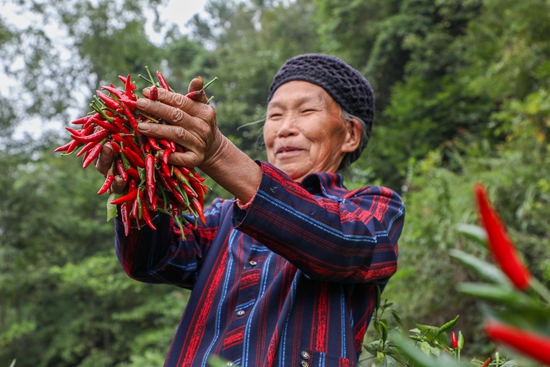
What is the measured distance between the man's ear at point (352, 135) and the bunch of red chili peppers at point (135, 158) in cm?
77

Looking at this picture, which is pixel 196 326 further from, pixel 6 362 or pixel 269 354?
pixel 6 362

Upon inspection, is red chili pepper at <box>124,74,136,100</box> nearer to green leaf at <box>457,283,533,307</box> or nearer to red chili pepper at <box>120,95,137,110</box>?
red chili pepper at <box>120,95,137,110</box>

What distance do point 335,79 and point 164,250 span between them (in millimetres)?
825

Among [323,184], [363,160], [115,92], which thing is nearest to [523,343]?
[115,92]

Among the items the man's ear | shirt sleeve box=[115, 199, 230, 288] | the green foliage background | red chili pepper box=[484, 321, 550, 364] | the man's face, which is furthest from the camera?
the green foliage background

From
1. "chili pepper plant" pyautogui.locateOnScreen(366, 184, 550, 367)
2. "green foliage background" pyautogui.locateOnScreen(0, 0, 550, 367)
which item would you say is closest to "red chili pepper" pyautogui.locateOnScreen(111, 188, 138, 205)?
"chili pepper plant" pyautogui.locateOnScreen(366, 184, 550, 367)

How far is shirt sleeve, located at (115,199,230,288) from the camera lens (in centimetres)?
147

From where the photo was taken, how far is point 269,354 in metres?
1.24

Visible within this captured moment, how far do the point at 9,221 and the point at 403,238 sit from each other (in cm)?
806

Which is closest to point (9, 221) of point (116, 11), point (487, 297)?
point (116, 11)

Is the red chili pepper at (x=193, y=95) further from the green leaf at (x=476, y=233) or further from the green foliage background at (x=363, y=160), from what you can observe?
the green foliage background at (x=363, y=160)

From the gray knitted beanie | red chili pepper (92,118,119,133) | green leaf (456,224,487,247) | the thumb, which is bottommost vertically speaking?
green leaf (456,224,487,247)

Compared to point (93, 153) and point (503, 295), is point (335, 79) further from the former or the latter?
point (503, 295)

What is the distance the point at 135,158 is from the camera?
1.14 metres
